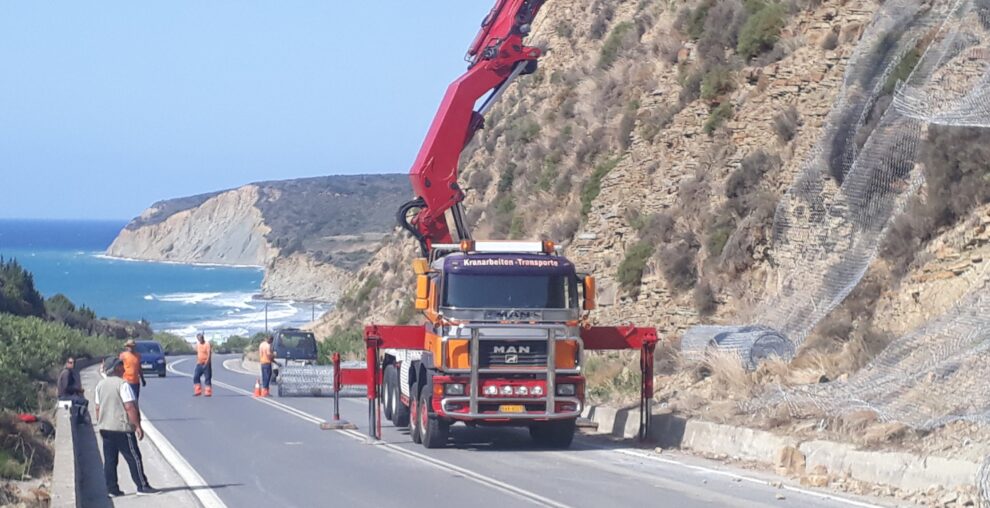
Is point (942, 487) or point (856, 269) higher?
point (856, 269)

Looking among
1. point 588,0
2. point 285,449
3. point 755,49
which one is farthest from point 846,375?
point 588,0

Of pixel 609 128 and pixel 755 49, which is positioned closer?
pixel 755 49

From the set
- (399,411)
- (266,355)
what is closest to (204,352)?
(266,355)

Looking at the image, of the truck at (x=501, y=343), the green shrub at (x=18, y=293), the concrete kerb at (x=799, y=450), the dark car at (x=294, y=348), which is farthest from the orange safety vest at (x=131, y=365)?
the green shrub at (x=18, y=293)

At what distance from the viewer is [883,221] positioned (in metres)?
21.9

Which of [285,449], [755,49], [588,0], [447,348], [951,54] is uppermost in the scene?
[588,0]

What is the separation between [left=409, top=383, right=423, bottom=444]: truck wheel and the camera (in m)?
20.3

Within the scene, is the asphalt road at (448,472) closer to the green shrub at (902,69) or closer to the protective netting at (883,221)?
the protective netting at (883,221)

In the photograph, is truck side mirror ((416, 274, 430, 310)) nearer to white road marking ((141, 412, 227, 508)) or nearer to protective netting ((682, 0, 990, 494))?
white road marking ((141, 412, 227, 508))

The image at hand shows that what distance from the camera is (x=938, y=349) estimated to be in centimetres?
1597

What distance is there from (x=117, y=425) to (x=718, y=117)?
71.8ft

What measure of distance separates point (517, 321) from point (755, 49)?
17657mm

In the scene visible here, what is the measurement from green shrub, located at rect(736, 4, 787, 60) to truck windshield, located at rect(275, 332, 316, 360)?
1707 cm

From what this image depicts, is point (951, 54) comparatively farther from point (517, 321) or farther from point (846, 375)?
point (517, 321)
